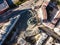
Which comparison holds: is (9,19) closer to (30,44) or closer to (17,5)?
(17,5)

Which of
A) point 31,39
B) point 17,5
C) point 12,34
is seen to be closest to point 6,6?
point 17,5

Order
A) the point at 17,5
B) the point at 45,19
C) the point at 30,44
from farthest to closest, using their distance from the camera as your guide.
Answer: the point at 17,5 → the point at 45,19 → the point at 30,44

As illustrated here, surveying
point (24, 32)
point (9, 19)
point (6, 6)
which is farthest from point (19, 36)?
point (6, 6)

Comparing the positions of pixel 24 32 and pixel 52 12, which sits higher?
pixel 52 12

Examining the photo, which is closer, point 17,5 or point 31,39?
point 31,39

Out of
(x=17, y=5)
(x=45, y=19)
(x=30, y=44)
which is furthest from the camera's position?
(x=17, y=5)

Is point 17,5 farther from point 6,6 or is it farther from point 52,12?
point 52,12

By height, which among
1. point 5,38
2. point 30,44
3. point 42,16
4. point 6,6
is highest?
point 6,6
